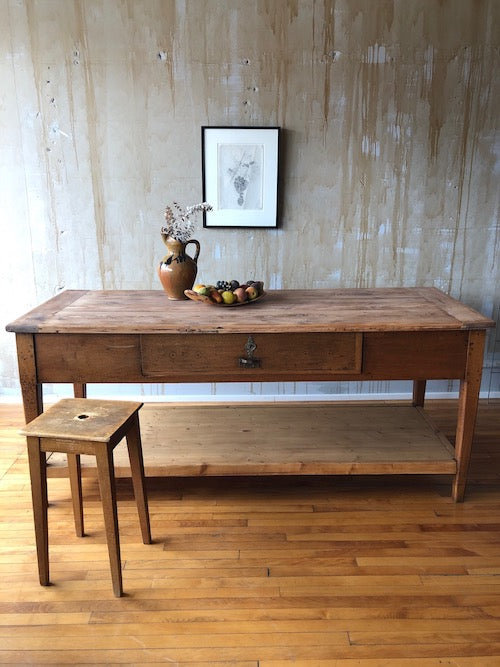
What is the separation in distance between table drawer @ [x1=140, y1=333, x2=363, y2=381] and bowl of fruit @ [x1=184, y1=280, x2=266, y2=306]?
0.28m

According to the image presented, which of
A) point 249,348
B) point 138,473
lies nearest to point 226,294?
point 249,348

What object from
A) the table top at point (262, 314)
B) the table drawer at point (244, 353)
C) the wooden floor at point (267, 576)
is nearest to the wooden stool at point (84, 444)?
the wooden floor at point (267, 576)

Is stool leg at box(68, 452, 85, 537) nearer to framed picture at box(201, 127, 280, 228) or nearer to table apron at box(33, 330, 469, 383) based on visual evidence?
table apron at box(33, 330, 469, 383)

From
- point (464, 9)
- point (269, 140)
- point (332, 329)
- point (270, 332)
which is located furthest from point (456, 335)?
point (464, 9)

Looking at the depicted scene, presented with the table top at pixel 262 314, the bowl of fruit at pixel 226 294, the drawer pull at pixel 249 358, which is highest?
the bowl of fruit at pixel 226 294

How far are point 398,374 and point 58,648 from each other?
1.58 meters

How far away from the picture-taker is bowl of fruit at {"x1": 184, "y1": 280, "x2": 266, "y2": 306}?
250cm

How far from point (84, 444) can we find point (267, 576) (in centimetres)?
83

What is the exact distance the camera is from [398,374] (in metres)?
2.33

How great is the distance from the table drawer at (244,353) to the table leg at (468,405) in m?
0.47

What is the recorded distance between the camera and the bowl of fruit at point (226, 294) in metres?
2.50

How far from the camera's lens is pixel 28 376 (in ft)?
7.50

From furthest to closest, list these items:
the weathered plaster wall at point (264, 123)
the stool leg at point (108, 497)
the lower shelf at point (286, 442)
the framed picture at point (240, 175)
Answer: the framed picture at point (240, 175) < the weathered plaster wall at point (264, 123) < the lower shelf at point (286, 442) < the stool leg at point (108, 497)

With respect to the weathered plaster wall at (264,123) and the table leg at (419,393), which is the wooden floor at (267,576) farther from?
the weathered plaster wall at (264,123)
